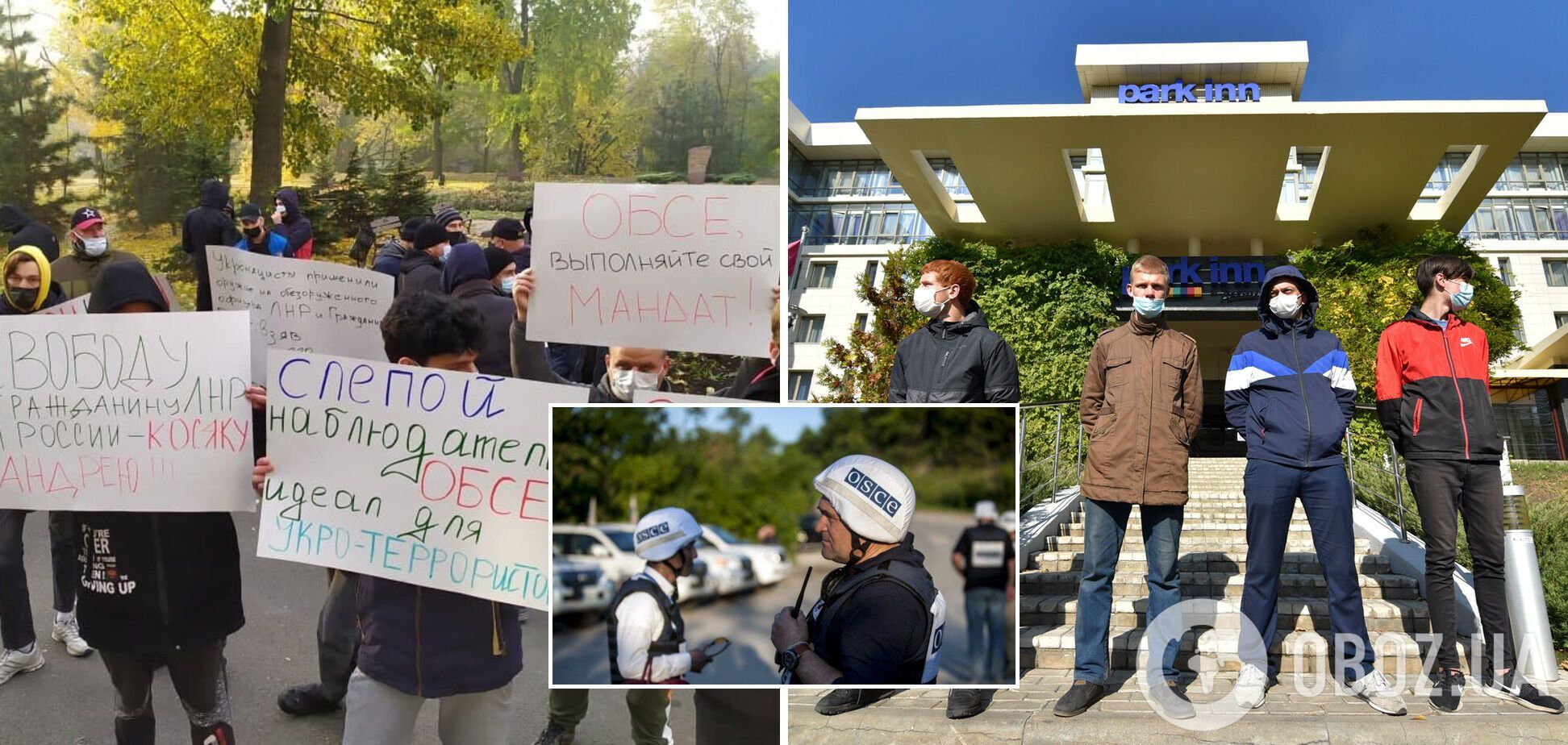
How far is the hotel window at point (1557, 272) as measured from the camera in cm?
3991

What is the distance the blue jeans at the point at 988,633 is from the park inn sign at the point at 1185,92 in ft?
108

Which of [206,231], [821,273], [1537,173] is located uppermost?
[1537,173]

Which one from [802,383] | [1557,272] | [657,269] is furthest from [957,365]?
[1557,272]

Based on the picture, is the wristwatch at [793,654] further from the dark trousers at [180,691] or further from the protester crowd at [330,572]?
the dark trousers at [180,691]

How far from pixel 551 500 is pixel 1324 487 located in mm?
2890

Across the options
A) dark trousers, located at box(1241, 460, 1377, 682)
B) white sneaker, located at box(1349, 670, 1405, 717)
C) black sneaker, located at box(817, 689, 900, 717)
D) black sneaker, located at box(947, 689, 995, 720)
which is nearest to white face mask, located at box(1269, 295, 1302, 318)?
dark trousers, located at box(1241, 460, 1377, 682)

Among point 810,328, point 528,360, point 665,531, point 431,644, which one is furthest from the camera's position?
point 810,328

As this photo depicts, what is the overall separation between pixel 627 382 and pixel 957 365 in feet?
3.99

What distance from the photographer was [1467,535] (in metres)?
4.59

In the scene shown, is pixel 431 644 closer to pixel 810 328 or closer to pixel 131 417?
pixel 131 417

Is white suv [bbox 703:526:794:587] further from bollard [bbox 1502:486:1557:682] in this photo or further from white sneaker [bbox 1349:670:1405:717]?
bollard [bbox 1502:486:1557:682]

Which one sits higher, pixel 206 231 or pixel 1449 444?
pixel 206 231

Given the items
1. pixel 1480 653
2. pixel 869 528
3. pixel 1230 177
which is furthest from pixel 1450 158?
pixel 869 528

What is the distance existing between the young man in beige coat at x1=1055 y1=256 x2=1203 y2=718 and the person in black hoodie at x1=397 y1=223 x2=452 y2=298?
2.52 m
